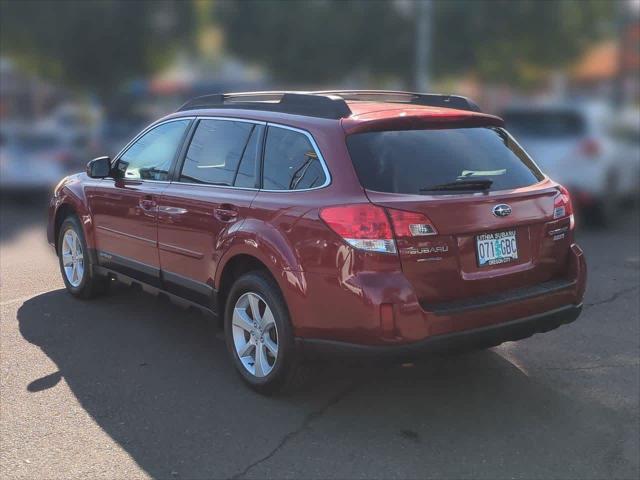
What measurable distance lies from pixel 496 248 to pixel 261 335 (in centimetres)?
143

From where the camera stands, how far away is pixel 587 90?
29.1 metres

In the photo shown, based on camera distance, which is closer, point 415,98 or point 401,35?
point 415,98

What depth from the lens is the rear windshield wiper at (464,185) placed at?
152 inches

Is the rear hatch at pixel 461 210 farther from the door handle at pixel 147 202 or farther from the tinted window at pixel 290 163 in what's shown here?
the door handle at pixel 147 202

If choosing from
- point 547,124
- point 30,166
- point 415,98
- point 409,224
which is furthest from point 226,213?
point 30,166

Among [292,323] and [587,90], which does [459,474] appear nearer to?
[292,323]

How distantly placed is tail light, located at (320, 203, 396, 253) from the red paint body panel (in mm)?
37

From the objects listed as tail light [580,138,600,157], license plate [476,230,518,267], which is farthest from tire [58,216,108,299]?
tail light [580,138,600,157]

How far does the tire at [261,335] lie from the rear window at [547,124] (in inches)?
271

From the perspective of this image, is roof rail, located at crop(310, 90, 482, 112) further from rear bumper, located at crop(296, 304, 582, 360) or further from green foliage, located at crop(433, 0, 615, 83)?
green foliage, located at crop(433, 0, 615, 83)

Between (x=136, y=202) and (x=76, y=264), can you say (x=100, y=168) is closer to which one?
(x=136, y=202)

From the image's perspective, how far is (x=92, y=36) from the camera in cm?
2227

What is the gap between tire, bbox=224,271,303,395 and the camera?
402cm

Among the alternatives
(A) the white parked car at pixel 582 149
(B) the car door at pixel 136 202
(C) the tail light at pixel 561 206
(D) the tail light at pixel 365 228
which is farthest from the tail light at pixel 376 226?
(A) the white parked car at pixel 582 149
